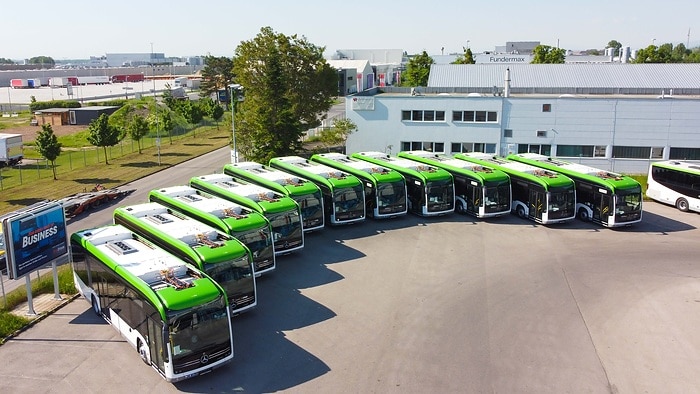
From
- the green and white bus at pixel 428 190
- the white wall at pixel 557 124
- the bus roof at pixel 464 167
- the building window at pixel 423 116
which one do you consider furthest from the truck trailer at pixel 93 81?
the green and white bus at pixel 428 190

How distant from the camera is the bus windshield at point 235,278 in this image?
56.7 ft

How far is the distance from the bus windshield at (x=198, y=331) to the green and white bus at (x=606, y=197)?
20.2m

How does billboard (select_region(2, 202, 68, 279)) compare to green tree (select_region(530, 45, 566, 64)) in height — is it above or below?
A: below

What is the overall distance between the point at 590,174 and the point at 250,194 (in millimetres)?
16987

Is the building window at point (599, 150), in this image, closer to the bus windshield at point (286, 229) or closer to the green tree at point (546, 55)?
the bus windshield at point (286, 229)

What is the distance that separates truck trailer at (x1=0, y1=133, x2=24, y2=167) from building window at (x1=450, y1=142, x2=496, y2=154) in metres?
34.7

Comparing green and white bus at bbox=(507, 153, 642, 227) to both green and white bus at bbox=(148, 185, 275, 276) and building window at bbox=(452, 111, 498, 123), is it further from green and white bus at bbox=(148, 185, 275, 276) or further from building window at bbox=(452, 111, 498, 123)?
green and white bus at bbox=(148, 185, 275, 276)

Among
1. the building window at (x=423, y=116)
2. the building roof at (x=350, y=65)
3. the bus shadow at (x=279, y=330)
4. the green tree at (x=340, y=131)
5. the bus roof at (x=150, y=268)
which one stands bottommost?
the bus shadow at (x=279, y=330)

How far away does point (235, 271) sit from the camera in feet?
57.6

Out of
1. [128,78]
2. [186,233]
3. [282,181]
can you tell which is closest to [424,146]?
[282,181]

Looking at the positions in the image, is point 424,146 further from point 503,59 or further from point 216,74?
point 503,59

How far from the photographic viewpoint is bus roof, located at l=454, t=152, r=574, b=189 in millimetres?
27953

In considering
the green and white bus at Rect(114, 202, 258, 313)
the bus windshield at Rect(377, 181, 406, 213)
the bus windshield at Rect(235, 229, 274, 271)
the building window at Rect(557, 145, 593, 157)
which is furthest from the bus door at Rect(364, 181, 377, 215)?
the building window at Rect(557, 145, 593, 157)

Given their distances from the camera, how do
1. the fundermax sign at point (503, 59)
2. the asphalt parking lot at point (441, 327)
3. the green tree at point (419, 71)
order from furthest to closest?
1. the fundermax sign at point (503, 59)
2. the green tree at point (419, 71)
3. the asphalt parking lot at point (441, 327)
